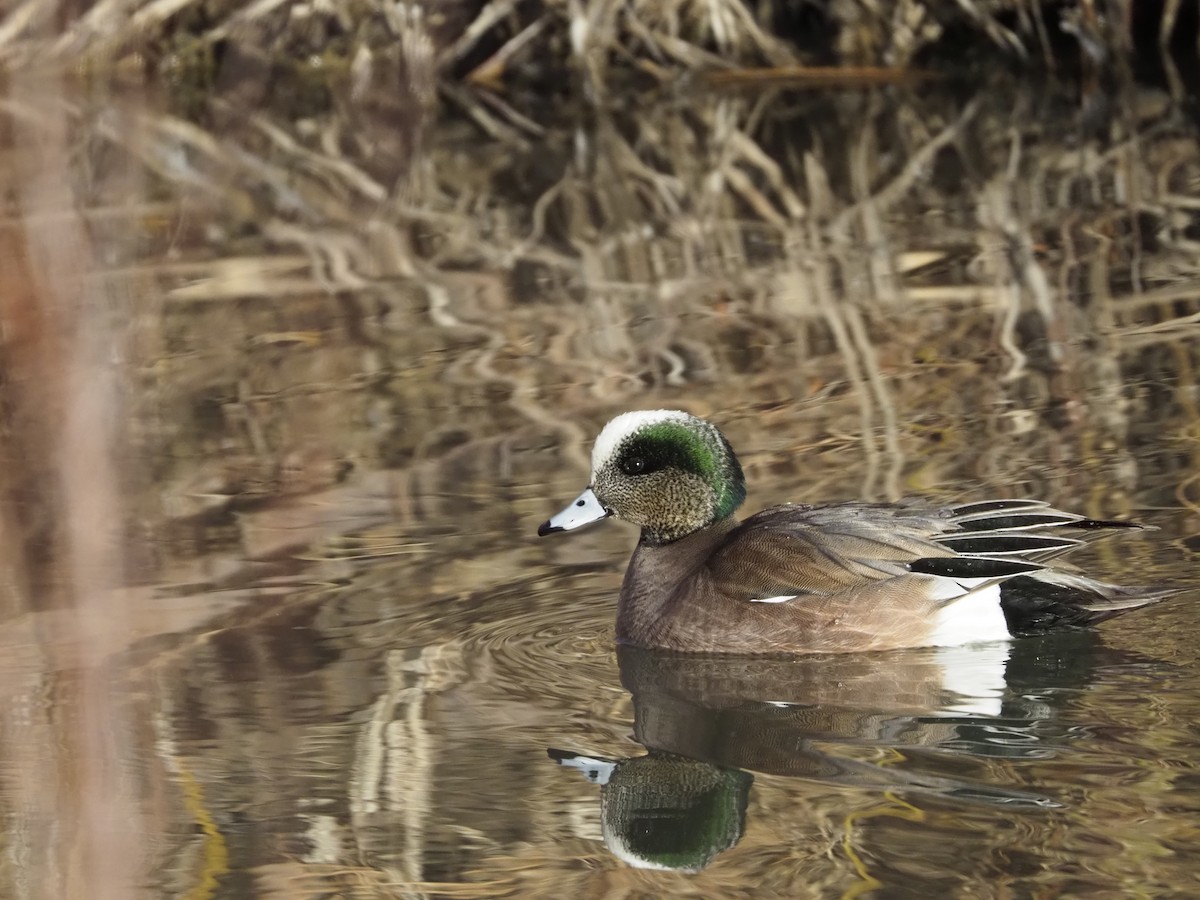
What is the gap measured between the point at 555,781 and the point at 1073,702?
1.03 metres

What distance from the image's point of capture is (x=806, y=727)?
3.78 m

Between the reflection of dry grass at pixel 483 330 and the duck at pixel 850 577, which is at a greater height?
the reflection of dry grass at pixel 483 330

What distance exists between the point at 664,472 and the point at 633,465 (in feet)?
0.25

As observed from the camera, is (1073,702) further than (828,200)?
No

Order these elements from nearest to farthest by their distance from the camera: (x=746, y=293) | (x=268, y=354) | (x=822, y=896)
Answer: (x=822, y=896)
(x=268, y=354)
(x=746, y=293)

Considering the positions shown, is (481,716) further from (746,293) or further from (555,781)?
(746,293)

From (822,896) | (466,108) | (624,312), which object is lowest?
(822,896)

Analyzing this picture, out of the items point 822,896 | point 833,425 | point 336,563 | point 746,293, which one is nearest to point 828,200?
point 746,293

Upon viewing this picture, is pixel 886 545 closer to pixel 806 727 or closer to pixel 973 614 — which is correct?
pixel 973 614

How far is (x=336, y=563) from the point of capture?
4.95 meters

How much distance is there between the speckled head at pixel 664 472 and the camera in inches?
182

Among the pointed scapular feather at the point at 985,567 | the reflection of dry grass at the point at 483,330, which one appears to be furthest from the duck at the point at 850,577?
the reflection of dry grass at the point at 483,330

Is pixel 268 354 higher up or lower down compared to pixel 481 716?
higher up

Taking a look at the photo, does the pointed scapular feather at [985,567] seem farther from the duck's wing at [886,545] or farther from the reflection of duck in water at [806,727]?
the reflection of duck in water at [806,727]
